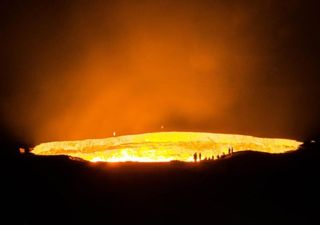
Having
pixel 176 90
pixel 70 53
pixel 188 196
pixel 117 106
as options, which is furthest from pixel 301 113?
pixel 188 196

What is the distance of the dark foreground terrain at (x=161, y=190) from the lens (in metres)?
5.01

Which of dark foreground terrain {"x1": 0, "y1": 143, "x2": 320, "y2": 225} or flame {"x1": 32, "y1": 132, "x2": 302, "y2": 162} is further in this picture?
flame {"x1": 32, "y1": 132, "x2": 302, "y2": 162}

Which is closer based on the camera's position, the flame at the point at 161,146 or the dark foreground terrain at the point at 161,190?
the dark foreground terrain at the point at 161,190

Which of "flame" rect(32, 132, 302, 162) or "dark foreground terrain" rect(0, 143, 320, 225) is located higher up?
"flame" rect(32, 132, 302, 162)

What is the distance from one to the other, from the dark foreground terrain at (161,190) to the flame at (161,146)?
2.09 ft

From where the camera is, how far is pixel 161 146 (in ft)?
21.4

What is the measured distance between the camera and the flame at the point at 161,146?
6008 mm

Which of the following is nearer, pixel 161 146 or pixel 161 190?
pixel 161 190

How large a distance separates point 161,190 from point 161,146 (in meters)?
1.53

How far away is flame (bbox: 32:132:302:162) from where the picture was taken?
6.01m

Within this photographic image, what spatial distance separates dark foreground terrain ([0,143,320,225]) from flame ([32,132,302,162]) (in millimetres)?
637

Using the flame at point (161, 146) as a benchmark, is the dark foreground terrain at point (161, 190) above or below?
below

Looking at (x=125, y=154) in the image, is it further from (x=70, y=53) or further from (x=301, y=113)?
(x=301, y=113)

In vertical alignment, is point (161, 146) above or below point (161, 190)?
above
